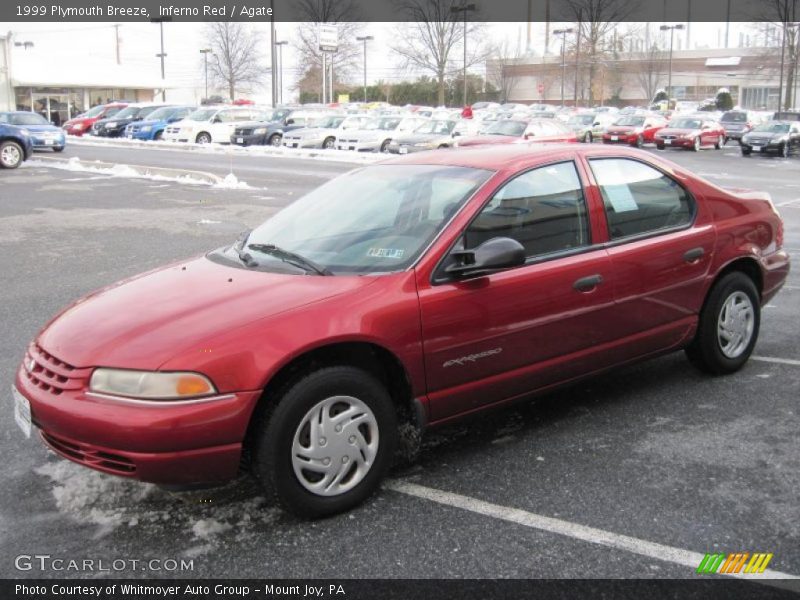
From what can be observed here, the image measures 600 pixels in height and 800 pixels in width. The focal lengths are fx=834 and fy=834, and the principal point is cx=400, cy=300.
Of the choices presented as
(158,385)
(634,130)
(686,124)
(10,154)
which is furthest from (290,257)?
(634,130)

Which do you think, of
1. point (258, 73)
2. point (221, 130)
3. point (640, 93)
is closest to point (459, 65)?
point (258, 73)

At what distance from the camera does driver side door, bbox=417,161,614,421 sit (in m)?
3.93

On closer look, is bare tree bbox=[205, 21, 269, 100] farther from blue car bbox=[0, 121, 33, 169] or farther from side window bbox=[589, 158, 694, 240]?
side window bbox=[589, 158, 694, 240]

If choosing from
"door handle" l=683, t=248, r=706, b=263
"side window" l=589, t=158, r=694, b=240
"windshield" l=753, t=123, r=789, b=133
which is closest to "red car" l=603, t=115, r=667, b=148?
"windshield" l=753, t=123, r=789, b=133

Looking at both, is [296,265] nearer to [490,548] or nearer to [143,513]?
[143,513]

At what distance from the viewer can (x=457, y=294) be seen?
396 cm

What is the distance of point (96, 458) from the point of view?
3.34 metres

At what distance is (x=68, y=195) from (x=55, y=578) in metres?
15.1

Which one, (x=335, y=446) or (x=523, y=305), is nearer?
(x=335, y=446)

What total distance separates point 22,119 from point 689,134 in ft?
85.6

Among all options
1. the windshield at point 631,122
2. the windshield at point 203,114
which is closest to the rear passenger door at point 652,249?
the windshield at point 203,114

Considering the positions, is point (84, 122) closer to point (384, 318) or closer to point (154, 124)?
point (154, 124)

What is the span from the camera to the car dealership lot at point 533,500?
331cm

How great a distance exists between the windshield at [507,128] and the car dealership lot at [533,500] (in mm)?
20890
